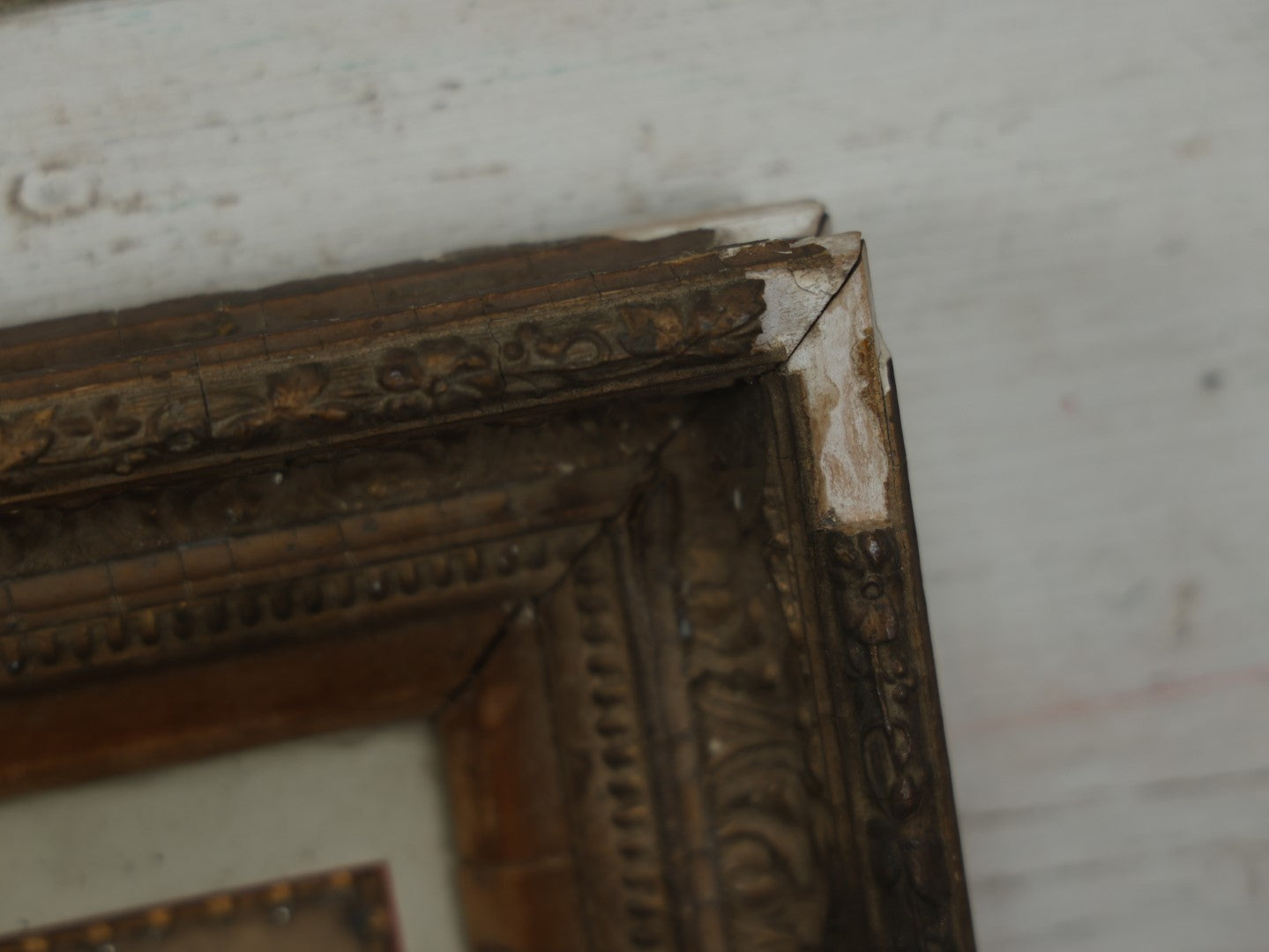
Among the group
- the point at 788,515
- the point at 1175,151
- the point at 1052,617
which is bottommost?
the point at 1052,617

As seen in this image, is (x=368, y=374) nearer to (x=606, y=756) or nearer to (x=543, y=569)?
(x=543, y=569)

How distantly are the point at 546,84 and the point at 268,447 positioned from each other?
1.19ft

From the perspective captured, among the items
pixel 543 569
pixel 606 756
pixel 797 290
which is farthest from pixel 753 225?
pixel 606 756

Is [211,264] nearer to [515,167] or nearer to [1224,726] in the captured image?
[515,167]

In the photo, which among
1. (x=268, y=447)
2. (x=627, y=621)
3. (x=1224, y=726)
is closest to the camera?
(x=268, y=447)

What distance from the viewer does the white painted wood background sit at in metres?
0.82

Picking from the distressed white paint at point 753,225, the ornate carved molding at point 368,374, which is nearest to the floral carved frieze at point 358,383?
the ornate carved molding at point 368,374

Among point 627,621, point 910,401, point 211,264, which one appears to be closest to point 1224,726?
point 910,401

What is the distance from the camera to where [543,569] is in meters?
0.79

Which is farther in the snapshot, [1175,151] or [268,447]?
[1175,151]

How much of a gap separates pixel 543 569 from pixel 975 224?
1.42ft

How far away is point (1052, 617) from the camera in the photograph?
890 millimetres

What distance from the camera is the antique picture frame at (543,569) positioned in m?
0.68

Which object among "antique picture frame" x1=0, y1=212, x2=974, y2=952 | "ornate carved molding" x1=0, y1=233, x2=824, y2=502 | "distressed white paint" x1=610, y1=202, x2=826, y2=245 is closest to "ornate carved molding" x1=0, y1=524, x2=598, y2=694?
"antique picture frame" x1=0, y1=212, x2=974, y2=952
